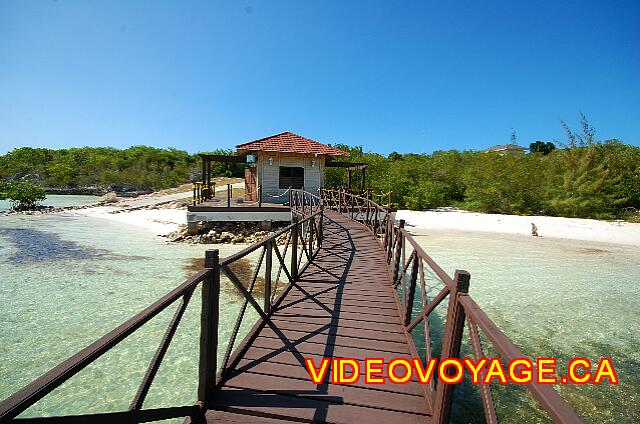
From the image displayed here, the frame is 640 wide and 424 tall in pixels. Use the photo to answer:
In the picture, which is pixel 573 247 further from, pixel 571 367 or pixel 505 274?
pixel 571 367

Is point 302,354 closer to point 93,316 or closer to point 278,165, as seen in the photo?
point 93,316

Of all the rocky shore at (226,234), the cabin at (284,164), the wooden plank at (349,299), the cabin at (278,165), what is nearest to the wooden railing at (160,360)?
the wooden plank at (349,299)

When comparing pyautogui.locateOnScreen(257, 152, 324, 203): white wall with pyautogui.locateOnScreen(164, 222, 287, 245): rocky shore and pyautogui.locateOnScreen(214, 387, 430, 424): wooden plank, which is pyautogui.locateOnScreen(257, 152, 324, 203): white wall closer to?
pyautogui.locateOnScreen(164, 222, 287, 245): rocky shore

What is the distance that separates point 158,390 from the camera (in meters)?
4.66

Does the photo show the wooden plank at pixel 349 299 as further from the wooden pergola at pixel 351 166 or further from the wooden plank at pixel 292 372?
the wooden pergola at pixel 351 166

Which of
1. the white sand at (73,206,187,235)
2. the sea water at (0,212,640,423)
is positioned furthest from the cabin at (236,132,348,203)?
the white sand at (73,206,187,235)

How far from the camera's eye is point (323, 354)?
349cm

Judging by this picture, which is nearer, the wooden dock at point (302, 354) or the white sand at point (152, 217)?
the wooden dock at point (302, 354)

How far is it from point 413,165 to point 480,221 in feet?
36.1

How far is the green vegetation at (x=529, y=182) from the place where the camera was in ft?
74.0

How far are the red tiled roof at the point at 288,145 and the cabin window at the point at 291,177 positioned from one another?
1.19 meters

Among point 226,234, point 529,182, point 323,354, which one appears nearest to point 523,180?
point 529,182

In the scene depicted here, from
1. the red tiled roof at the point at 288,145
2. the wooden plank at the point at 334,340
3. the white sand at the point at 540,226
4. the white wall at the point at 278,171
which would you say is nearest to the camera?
the wooden plank at the point at 334,340

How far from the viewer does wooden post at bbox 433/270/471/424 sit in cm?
219
